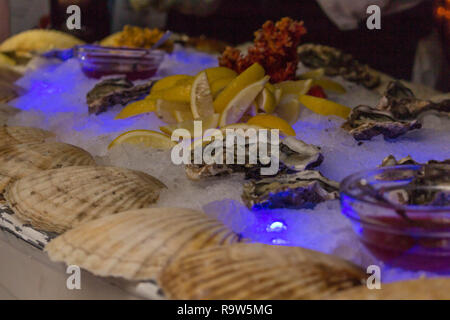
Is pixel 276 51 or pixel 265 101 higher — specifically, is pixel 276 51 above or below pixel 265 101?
above

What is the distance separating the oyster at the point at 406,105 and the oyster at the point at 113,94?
2.58 feet

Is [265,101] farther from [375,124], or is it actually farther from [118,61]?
[118,61]

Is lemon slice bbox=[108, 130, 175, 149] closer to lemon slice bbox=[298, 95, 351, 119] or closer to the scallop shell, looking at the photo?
lemon slice bbox=[298, 95, 351, 119]

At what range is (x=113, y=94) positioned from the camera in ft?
5.46

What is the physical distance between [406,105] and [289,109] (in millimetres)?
317

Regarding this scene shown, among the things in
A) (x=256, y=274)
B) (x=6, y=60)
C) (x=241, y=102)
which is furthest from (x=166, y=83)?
(x=6, y=60)

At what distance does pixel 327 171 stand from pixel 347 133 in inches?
Answer: 8.3

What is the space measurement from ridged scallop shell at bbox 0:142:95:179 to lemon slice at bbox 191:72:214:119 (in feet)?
1.04

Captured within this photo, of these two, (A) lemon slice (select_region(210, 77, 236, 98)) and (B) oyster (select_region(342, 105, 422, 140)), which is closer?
(B) oyster (select_region(342, 105, 422, 140))

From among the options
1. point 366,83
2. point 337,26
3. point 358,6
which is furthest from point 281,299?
point 337,26

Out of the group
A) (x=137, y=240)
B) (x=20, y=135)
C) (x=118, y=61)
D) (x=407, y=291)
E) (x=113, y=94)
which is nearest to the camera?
(x=407, y=291)

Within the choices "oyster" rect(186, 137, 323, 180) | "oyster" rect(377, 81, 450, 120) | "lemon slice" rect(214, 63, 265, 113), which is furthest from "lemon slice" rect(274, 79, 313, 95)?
"oyster" rect(186, 137, 323, 180)

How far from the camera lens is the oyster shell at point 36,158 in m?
1.22

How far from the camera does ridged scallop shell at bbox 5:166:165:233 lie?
3.21 feet
